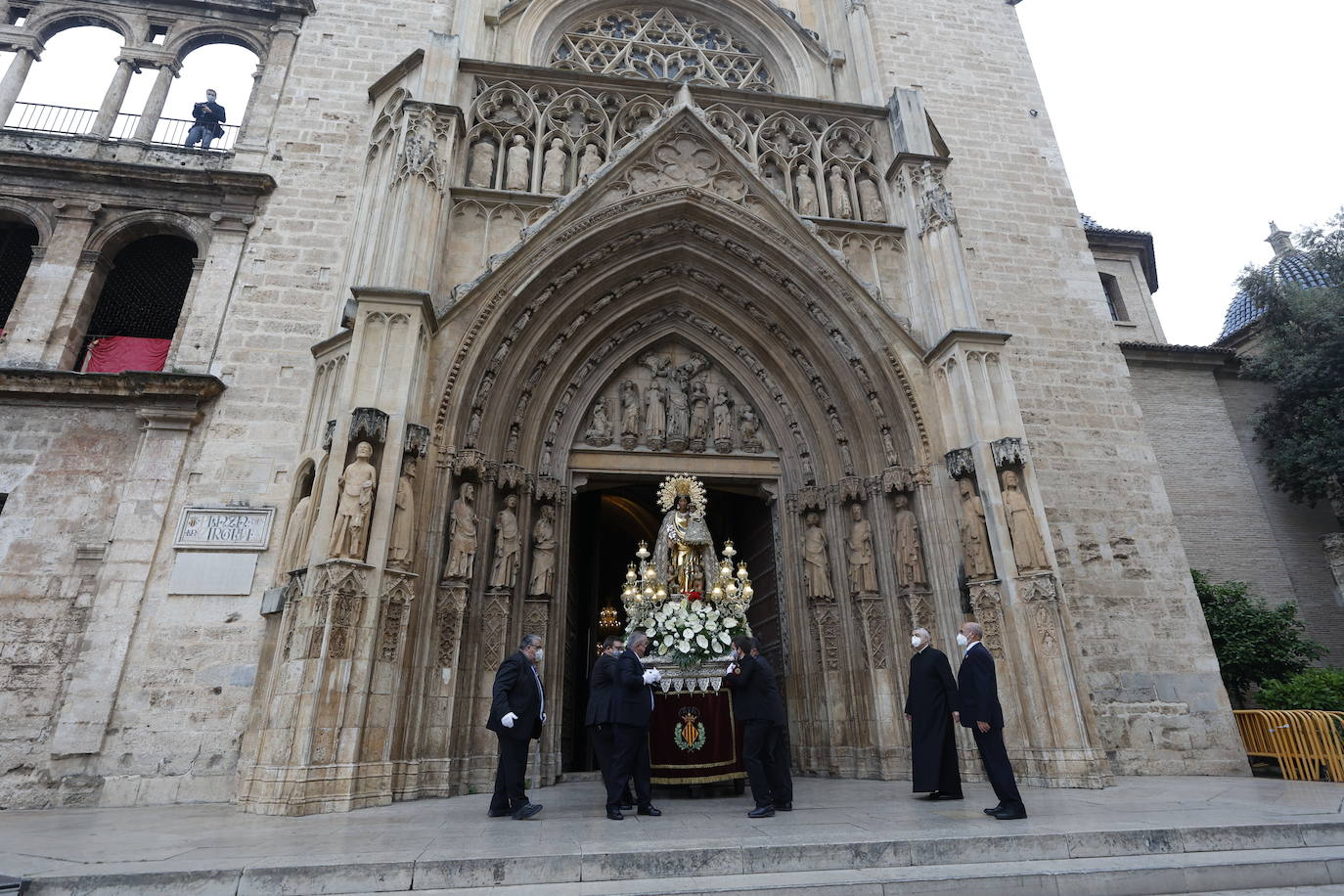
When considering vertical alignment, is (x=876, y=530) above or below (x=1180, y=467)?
below

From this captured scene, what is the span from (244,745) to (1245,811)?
9.57 metres

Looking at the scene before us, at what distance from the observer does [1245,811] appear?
5219mm

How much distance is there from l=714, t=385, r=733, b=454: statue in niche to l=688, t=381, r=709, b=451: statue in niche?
0.16 metres

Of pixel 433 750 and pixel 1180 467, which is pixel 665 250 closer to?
pixel 433 750

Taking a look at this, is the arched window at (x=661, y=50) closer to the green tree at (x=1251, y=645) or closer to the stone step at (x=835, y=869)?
the green tree at (x=1251, y=645)

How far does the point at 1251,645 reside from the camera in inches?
431

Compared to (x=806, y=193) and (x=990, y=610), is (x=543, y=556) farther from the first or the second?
(x=806, y=193)

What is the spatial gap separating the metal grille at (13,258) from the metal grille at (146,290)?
56.5 inches

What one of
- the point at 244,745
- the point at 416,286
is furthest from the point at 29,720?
the point at 416,286

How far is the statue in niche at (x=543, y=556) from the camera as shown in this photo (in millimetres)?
9266

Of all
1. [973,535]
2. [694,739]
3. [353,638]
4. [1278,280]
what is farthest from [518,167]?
[1278,280]

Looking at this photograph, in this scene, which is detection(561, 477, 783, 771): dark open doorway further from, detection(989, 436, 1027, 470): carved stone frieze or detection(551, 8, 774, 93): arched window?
detection(551, 8, 774, 93): arched window

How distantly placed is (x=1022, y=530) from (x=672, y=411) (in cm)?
537

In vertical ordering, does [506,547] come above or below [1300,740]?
above
